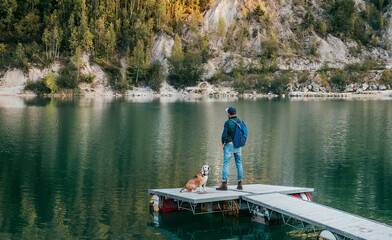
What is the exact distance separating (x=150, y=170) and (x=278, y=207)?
1194cm

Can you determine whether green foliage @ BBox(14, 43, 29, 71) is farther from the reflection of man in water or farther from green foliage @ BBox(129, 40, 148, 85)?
the reflection of man in water

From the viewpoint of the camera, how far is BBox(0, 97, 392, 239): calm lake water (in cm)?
1794

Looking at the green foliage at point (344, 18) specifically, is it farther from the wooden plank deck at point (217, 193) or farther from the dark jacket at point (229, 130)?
the dark jacket at point (229, 130)

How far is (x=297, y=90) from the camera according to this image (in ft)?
452

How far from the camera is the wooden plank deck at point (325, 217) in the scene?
48.2ft

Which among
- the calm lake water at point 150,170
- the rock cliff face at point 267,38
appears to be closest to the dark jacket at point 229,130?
the calm lake water at point 150,170

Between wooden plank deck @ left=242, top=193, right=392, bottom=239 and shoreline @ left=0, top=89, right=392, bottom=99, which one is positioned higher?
shoreline @ left=0, top=89, right=392, bottom=99

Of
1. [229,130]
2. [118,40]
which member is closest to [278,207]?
[229,130]

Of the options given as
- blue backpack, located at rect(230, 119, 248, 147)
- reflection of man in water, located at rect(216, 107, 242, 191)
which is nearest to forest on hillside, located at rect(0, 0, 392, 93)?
reflection of man in water, located at rect(216, 107, 242, 191)

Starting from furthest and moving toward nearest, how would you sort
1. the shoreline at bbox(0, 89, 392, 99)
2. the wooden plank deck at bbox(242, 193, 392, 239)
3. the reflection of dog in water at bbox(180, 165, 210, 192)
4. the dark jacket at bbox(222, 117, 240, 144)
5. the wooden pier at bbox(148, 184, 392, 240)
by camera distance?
1. the shoreline at bbox(0, 89, 392, 99)
2. the dark jacket at bbox(222, 117, 240, 144)
3. the reflection of dog in water at bbox(180, 165, 210, 192)
4. the wooden pier at bbox(148, 184, 392, 240)
5. the wooden plank deck at bbox(242, 193, 392, 239)

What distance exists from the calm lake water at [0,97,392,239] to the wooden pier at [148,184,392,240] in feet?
1.74

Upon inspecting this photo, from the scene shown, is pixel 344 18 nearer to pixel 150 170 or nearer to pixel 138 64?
pixel 138 64

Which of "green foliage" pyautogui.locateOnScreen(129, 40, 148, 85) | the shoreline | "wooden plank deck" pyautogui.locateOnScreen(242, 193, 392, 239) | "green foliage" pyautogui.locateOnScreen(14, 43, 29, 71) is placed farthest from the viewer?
"green foliage" pyautogui.locateOnScreen(129, 40, 148, 85)

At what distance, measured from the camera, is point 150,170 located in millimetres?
27844
